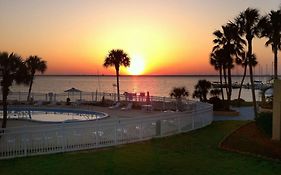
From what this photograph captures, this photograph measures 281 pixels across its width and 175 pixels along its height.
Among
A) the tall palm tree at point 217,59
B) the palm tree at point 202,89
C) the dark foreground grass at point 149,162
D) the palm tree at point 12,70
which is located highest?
the tall palm tree at point 217,59

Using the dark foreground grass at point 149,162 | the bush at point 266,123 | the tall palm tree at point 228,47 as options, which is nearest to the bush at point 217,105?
the tall palm tree at point 228,47

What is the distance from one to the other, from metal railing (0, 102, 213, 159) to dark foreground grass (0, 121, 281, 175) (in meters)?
0.50

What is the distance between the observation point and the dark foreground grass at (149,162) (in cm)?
1160

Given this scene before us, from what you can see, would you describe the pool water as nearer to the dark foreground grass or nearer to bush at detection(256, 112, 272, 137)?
bush at detection(256, 112, 272, 137)

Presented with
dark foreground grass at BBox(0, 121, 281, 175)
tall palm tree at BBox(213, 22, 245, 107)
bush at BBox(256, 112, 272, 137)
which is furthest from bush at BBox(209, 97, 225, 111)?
dark foreground grass at BBox(0, 121, 281, 175)

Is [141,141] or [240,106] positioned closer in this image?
[141,141]

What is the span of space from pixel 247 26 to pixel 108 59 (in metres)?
20.6

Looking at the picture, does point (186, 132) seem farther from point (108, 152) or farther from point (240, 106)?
point (240, 106)

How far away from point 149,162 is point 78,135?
340 cm

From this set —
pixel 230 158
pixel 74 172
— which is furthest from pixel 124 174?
pixel 230 158

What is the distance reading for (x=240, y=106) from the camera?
3728cm

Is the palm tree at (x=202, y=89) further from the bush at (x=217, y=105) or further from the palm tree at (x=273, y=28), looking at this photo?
the palm tree at (x=273, y=28)

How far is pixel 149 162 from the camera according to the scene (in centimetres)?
1265

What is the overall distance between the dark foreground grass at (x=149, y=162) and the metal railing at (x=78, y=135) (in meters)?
0.50
